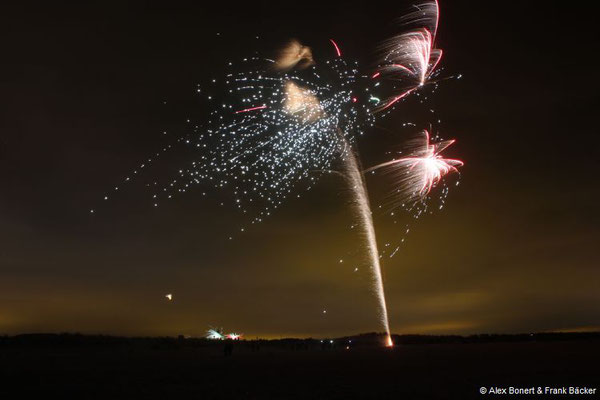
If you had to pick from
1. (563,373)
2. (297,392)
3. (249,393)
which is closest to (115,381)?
(249,393)

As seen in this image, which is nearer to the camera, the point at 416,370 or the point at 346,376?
the point at 346,376

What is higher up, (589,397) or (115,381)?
(115,381)

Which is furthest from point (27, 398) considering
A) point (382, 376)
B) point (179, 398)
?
point (382, 376)

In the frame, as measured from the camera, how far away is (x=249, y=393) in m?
13.9

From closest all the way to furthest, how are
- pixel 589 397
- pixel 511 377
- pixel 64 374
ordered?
pixel 589 397 → pixel 511 377 → pixel 64 374

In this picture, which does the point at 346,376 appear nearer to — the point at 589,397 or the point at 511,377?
the point at 511,377

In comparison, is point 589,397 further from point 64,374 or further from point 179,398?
point 64,374

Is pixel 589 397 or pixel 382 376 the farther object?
pixel 382 376

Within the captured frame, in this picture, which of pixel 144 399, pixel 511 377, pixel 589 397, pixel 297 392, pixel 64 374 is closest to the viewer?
pixel 589 397

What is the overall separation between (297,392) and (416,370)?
26.3ft

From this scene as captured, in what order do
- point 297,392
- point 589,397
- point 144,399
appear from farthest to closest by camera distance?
point 297,392 < point 144,399 < point 589,397

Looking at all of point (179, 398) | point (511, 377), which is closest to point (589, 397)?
point (511, 377)

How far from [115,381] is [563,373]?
16030mm

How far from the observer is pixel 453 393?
13242 mm
